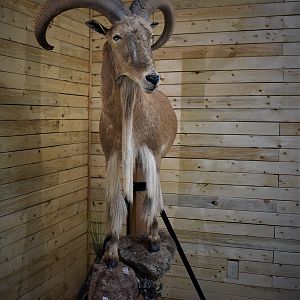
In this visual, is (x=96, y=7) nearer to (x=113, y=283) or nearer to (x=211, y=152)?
(x=113, y=283)

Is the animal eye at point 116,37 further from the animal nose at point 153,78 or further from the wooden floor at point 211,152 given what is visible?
the wooden floor at point 211,152

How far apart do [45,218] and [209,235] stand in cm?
127

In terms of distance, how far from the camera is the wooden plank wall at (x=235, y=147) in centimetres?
267

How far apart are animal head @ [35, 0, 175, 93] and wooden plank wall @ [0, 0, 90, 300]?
0.64 meters

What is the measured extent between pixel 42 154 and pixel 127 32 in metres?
1.27

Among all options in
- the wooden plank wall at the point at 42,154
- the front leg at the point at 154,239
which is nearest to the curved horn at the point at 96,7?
the wooden plank wall at the point at 42,154

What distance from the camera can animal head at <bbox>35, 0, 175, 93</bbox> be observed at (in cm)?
148

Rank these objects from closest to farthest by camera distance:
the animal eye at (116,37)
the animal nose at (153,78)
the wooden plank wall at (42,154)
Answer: the animal nose at (153,78) → the animal eye at (116,37) → the wooden plank wall at (42,154)

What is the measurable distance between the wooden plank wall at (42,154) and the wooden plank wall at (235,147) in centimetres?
72

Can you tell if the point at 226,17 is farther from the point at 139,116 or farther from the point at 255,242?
the point at 255,242

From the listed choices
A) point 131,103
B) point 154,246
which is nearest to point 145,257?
point 154,246

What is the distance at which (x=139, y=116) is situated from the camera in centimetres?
177

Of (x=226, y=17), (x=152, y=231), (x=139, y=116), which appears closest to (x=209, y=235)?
(x=152, y=231)

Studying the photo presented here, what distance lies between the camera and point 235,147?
2766 mm
